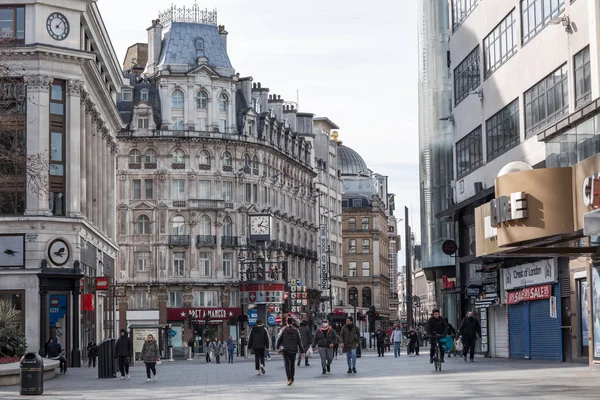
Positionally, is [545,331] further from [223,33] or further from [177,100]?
[223,33]

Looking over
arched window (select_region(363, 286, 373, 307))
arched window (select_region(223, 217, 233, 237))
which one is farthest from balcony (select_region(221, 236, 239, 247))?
arched window (select_region(363, 286, 373, 307))

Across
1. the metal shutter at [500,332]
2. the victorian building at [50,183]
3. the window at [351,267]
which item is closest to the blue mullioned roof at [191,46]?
the victorian building at [50,183]

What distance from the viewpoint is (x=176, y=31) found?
106m

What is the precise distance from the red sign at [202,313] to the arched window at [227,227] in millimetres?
6461

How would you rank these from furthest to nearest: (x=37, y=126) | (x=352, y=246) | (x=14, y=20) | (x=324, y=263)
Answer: (x=352, y=246) < (x=324, y=263) < (x=14, y=20) < (x=37, y=126)

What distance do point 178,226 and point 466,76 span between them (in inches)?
2043

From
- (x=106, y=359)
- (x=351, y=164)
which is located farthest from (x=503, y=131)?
(x=351, y=164)

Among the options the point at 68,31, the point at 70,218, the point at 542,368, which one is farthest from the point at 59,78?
the point at 542,368

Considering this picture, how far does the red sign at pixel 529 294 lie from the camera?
41156 mm

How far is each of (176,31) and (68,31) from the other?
4582cm

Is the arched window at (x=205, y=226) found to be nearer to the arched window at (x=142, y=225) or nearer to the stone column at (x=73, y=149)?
the arched window at (x=142, y=225)

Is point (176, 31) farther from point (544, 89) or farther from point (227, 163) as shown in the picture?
point (544, 89)

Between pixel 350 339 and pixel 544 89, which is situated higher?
pixel 544 89

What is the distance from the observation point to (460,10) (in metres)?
54.0
